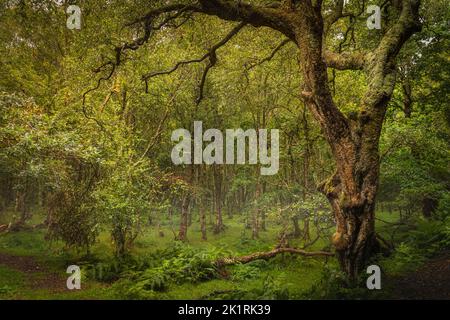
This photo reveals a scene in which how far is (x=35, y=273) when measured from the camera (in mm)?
15008

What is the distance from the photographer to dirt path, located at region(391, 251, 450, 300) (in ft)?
33.1

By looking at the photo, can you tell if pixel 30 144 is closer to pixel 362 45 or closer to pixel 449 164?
pixel 362 45

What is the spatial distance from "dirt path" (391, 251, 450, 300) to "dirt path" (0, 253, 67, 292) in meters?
10.7

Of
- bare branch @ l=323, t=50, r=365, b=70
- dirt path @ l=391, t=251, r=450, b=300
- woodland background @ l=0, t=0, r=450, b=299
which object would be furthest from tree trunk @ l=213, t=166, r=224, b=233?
dirt path @ l=391, t=251, r=450, b=300

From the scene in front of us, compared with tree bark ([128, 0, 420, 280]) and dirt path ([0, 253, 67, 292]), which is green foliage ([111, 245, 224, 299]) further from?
tree bark ([128, 0, 420, 280])

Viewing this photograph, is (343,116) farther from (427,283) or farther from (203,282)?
(203,282)

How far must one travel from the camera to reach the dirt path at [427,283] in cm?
1010

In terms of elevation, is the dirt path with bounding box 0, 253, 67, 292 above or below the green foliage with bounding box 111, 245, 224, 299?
below

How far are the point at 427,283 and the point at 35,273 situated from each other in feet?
47.0

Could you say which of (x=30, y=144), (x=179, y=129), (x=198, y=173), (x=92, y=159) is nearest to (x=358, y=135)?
(x=92, y=159)

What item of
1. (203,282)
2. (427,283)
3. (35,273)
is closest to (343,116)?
(427,283)

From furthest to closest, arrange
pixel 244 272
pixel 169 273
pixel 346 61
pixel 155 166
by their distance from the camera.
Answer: pixel 155 166 < pixel 244 272 < pixel 169 273 < pixel 346 61

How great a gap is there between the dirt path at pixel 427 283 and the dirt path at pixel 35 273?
10698 mm
